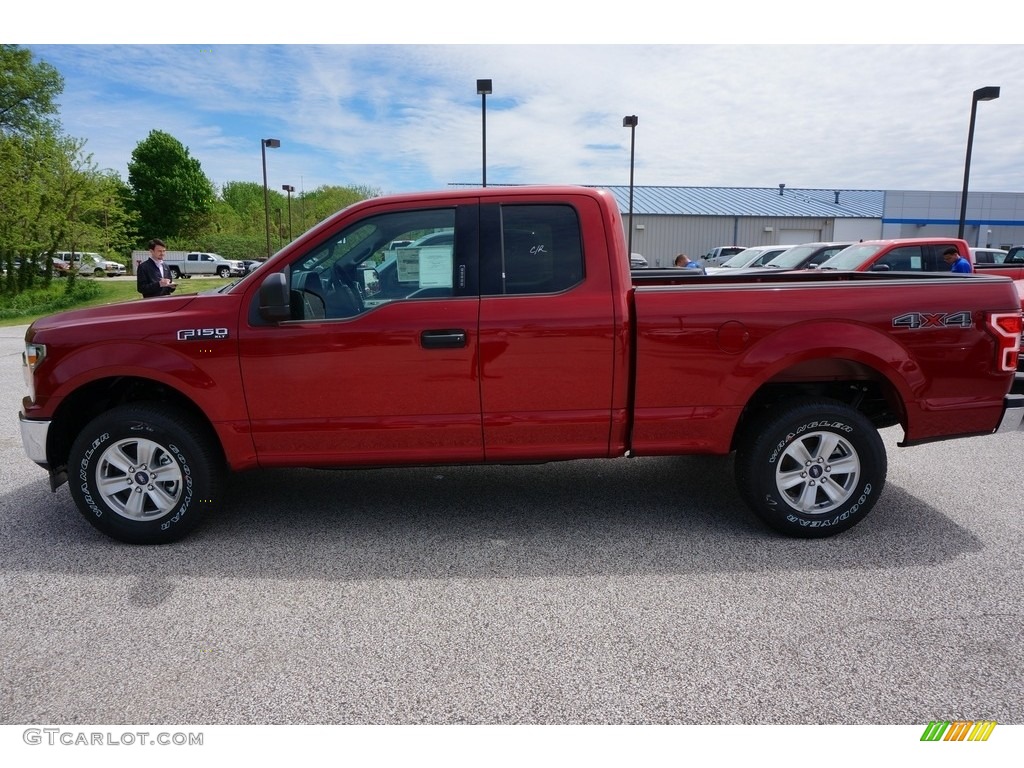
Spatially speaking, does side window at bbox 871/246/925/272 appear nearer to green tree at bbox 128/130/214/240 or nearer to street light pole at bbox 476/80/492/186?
street light pole at bbox 476/80/492/186

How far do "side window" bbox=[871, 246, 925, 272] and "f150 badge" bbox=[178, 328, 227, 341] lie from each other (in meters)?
11.5

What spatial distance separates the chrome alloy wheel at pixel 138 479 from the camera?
421cm

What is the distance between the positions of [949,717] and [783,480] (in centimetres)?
171

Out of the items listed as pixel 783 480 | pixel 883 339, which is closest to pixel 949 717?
pixel 783 480

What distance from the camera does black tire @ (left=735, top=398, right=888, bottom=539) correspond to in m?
4.21

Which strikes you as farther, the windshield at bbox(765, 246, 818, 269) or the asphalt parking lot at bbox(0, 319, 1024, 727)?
the windshield at bbox(765, 246, 818, 269)

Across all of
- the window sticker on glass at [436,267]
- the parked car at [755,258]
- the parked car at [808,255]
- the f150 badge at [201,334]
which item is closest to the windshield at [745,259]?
the parked car at [755,258]

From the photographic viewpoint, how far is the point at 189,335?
4078 mm

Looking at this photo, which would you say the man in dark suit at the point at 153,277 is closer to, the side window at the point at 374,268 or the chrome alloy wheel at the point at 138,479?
the chrome alloy wheel at the point at 138,479

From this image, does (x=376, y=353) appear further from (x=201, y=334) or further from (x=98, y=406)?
(x=98, y=406)

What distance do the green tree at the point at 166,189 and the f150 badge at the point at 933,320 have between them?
71.3m

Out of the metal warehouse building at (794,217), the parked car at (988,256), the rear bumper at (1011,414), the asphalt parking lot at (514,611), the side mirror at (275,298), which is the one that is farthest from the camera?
the metal warehouse building at (794,217)

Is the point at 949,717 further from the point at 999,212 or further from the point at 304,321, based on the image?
the point at 999,212
